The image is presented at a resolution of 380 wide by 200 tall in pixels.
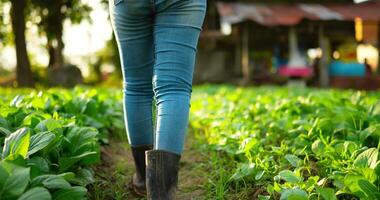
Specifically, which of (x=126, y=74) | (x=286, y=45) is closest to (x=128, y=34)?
(x=126, y=74)

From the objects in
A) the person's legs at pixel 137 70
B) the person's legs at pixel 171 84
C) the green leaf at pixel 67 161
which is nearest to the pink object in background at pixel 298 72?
the person's legs at pixel 137 70

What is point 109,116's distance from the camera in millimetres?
4000

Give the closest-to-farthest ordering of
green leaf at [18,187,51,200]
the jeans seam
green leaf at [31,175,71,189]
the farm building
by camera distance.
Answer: green leaf at [18,187,51,200]
green leaf at [31,175,71,189]
the jeans seam
the farm building

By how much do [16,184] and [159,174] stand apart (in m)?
0.58

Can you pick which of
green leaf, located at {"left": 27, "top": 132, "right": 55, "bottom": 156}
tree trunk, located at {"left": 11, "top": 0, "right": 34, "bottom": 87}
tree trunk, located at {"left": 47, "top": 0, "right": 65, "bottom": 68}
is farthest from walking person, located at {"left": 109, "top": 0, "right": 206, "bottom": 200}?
tree trunk, located at {"left": 47, "top": 0, "right": 65, "bottom": 68}

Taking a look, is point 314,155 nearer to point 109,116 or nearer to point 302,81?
point 109,116

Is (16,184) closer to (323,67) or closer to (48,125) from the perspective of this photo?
(48,125)

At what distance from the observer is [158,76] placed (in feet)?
6.63

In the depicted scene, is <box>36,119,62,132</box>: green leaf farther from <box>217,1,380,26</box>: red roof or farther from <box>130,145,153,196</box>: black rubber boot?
<box>217,1,380,26</box>: red roof

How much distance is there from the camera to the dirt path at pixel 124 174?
7.96 ft

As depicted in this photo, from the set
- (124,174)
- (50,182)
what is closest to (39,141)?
(50,182)

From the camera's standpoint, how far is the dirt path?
2.43 metres

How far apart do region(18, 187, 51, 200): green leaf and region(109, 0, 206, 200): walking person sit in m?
0.48

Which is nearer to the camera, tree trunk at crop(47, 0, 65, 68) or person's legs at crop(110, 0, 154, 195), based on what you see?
person's legs at crop(110, 0, 154, 195)
